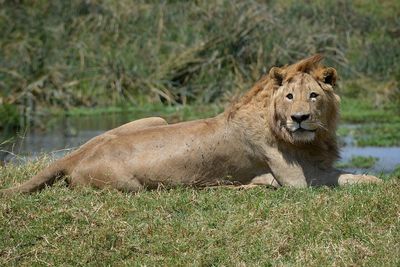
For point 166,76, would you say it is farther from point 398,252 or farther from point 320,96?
point 398,252

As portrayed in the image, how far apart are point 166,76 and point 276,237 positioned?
530 inches

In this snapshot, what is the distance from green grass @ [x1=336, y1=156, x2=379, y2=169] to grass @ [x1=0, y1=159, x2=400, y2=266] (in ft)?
15.3

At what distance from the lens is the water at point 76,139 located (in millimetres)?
12570

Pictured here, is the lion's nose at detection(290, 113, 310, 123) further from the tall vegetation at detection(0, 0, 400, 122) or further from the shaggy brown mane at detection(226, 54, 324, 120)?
the tall vegetation at detection(0, 0, 400, 122)

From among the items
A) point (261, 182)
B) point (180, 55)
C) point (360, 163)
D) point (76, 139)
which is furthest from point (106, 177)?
point (180, 55)

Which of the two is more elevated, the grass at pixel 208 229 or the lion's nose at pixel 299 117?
the lion's nose at pixel 299 117

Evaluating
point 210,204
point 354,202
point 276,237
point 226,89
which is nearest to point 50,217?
point 210,204

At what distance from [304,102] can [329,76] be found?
1.28 ft

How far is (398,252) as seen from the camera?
6.09 m

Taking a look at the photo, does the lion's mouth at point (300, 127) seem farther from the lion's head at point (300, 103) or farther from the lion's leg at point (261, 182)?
the lion's leg at point (261, 182)

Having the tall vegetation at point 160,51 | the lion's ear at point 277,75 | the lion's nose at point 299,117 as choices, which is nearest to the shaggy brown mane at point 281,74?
the lion's ear at point 277,75

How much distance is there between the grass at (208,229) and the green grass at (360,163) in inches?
183

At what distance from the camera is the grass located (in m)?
6.30

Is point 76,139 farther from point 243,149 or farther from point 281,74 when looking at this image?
point 281,74
